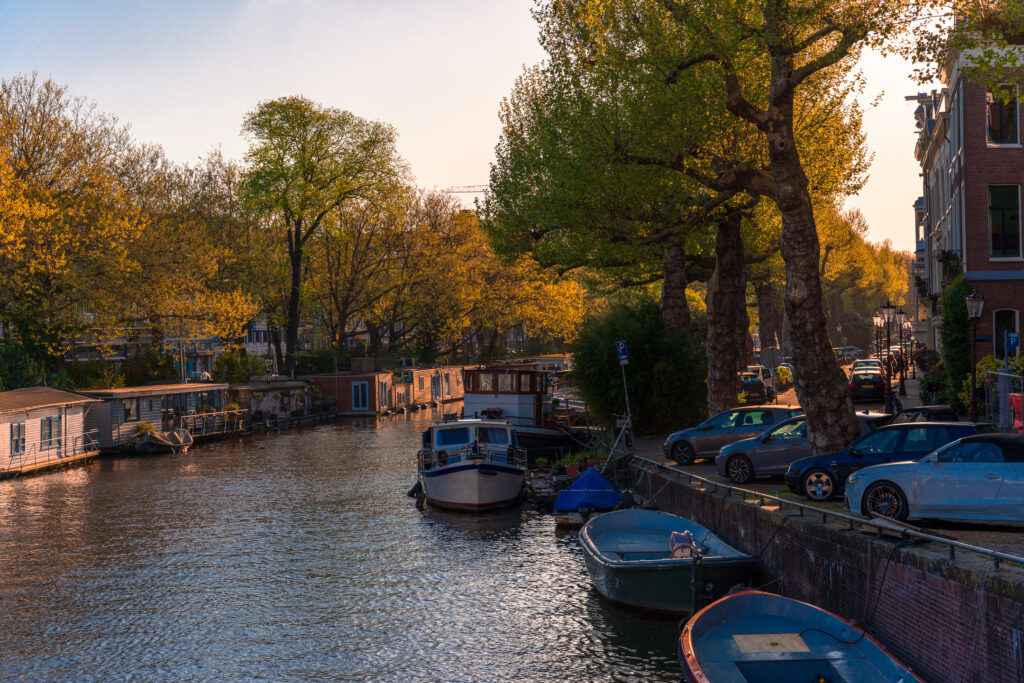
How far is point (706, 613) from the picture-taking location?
48.7ft

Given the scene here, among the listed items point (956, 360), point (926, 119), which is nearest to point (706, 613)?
point (956, 360)

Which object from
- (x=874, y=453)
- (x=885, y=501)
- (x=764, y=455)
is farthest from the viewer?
(x=764, y=455)

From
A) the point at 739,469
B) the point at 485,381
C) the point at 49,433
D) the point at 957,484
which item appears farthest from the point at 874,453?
the point at 49,433

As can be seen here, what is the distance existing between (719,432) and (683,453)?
131 cm

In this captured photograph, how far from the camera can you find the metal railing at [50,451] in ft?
138

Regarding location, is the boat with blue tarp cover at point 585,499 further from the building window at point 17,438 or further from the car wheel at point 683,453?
the building window at point 17,438

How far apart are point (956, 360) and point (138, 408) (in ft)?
131

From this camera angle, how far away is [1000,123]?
35750mm

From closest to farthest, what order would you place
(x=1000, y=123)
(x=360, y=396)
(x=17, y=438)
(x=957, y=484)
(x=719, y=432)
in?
(x=957, y=484), (x=719, y=432), (x=1000, y=123), (x=17, y=438), (x=360, y=396)

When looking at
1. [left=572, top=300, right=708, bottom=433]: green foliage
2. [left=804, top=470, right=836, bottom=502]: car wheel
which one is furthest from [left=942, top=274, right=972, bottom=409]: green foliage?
[left=804, top=470, right=836, bottom=502]: car wheel

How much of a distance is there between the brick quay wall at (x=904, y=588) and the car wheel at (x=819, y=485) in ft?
2.85

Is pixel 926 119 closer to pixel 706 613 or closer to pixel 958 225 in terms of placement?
pixel 958 225

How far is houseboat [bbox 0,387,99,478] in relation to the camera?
41.4 metres

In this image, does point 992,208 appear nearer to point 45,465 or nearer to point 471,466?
point 471,466
